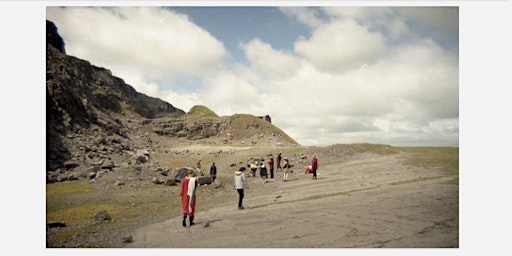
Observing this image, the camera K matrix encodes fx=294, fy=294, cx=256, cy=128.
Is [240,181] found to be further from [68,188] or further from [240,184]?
[68,188]

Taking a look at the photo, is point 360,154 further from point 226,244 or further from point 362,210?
point 226,244

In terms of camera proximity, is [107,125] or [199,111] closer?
[107,125]

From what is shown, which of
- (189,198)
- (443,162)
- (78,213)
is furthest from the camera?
(443,162)

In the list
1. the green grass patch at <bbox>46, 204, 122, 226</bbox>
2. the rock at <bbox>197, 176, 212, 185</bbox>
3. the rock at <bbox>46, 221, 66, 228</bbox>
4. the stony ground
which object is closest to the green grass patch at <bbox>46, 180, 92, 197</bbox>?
the stony ground

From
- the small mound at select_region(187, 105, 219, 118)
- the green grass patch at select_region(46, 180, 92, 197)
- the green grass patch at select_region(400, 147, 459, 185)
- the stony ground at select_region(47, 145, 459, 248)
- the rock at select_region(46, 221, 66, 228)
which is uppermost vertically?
the small mound at select_region(187, 105, 219, 118)

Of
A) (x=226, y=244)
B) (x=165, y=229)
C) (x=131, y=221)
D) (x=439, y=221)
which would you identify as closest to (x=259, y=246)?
(x=226, y=244)

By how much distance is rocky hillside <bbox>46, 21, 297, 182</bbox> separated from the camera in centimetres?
3105

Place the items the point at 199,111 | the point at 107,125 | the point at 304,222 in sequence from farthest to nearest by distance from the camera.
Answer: the point at 199,111
the point at 107,125
the point at 304,222

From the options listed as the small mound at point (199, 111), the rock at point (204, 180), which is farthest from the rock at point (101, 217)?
the small mound at point (199, 111)

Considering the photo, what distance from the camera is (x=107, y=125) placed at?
58.2 m

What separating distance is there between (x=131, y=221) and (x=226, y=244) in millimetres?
6032

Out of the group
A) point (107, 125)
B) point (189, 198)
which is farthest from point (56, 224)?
point (107, 125)

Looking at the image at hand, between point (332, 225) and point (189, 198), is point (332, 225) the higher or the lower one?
the lower one

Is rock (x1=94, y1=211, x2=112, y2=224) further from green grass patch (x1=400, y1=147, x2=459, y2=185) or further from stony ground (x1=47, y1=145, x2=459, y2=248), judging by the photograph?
green grass patch (x1=400, y1=147, x2=459, y2=185)
